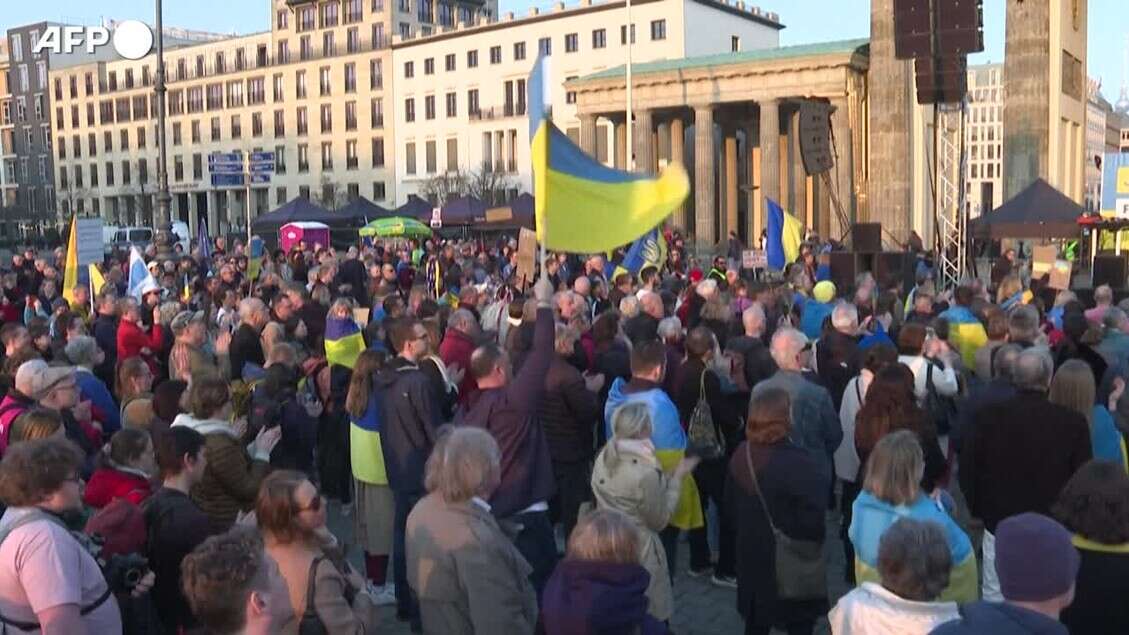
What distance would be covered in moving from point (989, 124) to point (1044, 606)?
370ft

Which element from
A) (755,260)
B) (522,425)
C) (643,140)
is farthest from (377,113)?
(522,425)

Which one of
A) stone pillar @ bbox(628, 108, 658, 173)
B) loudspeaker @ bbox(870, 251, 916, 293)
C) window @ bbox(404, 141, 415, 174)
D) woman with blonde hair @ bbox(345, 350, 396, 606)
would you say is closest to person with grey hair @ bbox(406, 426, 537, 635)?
woman with blonde hair @ bbox(345, 350, 396, 606)

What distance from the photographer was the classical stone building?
4241 cm

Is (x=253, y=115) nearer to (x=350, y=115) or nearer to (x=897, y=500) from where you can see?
(x=350, y=115)

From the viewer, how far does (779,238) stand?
1595 centimetres

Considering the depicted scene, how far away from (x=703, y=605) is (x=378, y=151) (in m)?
72.6

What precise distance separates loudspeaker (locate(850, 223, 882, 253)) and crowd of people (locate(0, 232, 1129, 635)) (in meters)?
8.56

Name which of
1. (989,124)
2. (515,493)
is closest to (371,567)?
(515,493)

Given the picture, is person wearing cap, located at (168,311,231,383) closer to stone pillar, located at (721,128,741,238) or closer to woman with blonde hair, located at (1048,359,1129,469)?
woman with blonde hair, located at (1048,359,1129,469)

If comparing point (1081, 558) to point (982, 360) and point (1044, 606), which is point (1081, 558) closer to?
point (1044, 606)

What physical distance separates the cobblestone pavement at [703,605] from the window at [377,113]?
71.0m

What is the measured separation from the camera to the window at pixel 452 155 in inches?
2830

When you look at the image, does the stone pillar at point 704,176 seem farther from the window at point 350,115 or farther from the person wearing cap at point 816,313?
the person wearing cap at point 816,313

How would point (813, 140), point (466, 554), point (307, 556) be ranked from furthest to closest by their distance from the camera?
1. point (813, 140)
2. point (466, 554)
3. point (307, 556)
